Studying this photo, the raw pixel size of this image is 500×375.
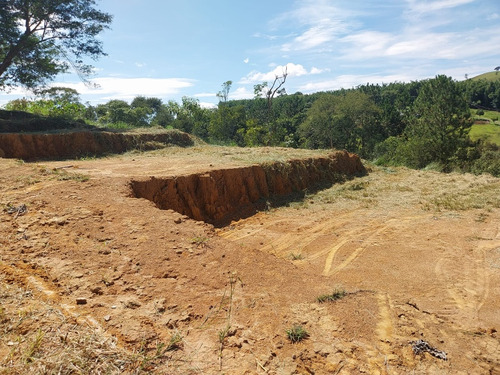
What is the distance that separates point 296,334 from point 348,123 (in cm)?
4224

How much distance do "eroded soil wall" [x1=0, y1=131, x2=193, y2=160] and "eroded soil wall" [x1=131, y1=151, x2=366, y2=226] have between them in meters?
5.95

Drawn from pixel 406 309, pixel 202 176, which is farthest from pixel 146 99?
pixel 406 309

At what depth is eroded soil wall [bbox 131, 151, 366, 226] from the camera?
8408 mm

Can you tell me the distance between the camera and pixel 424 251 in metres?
7.06

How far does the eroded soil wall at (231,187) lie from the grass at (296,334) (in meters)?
5.28

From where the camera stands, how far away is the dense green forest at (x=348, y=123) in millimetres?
23984

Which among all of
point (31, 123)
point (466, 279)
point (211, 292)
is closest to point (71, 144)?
point (31, 123)

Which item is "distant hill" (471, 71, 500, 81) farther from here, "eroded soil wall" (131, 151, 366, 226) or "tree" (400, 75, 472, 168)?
"eroded soil wall" (131, 151, 366, 226)

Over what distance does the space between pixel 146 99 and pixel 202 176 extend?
45.6m

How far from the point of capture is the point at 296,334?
300cm

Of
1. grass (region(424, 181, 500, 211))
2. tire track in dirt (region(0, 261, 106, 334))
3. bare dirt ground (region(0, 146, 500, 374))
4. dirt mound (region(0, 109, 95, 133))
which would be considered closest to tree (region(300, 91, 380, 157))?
grass (region(424, 181, 500, 211))

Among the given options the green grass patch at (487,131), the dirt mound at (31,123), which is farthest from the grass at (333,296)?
the green grass patch at (487,131)

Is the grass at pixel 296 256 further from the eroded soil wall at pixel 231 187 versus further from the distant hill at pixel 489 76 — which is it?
the distant hill at pixel 489 76

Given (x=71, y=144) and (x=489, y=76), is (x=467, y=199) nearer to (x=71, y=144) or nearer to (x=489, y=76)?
(x=71, y=144)
